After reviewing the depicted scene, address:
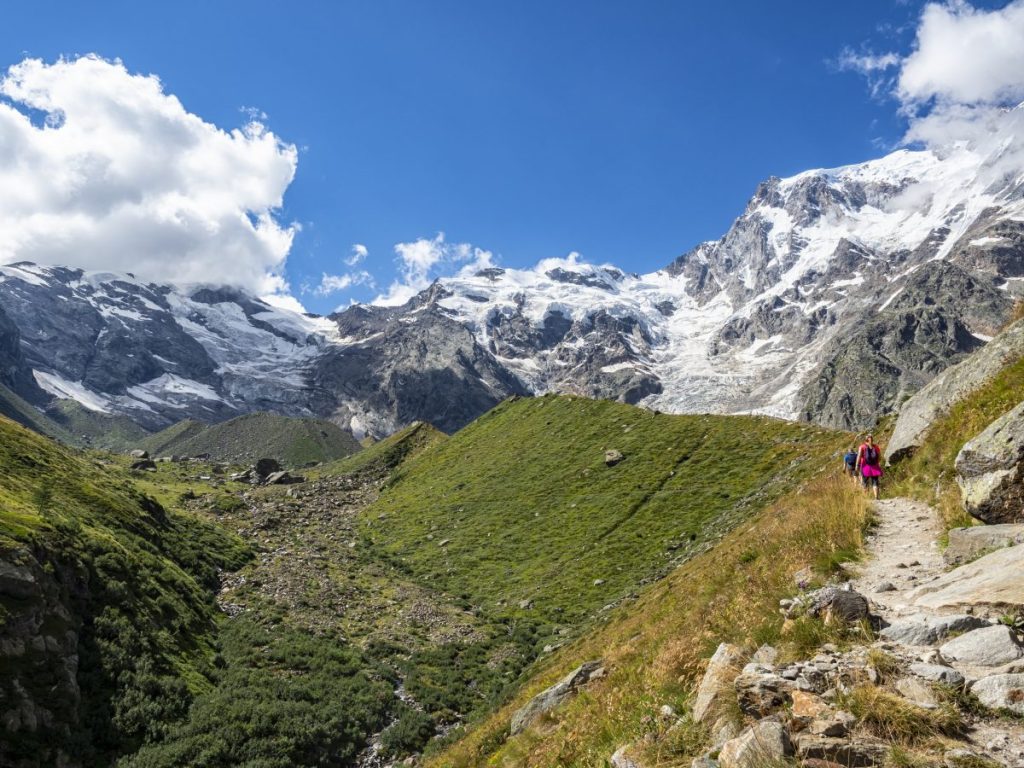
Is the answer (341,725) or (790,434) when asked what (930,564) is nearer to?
(341,725)

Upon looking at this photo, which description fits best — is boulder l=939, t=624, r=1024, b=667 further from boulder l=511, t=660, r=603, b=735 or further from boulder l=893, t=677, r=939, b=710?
boulder l=511, t=660, r=603, b=735

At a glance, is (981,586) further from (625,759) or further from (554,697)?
(554,697)

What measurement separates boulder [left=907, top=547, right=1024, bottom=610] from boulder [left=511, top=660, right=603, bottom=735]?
952cm

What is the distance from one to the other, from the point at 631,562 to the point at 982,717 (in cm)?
4721

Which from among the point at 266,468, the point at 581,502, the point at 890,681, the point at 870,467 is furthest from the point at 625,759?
the point at 266,468

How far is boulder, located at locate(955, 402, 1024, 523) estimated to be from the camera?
489 inches

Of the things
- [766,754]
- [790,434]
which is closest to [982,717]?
[766,754]

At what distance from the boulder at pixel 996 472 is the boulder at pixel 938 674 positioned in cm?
707

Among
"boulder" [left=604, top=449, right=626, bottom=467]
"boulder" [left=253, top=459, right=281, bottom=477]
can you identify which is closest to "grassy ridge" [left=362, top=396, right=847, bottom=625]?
"boulder" [left=604, top=449, right=626, bottom=467]

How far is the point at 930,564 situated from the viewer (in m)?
12.4

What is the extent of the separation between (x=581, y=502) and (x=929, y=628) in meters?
60.6

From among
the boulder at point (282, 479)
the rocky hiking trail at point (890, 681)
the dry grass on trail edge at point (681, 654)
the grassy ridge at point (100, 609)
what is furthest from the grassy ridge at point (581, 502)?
the rocky hiking trail at point (890, 681)

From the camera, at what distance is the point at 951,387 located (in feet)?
67.2

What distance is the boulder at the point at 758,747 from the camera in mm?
6562
